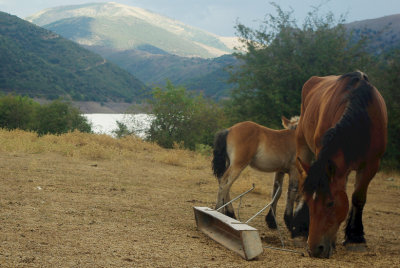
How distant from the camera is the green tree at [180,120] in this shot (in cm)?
1920

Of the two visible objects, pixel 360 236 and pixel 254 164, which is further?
pixel 254 164

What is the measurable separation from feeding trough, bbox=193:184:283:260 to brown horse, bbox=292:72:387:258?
0.56 metres

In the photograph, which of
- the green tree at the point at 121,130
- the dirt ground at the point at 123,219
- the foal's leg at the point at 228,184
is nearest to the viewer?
the dirt ground at the point at 123,219

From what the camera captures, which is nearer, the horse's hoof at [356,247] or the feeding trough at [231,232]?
the feeding trough at [231,232]

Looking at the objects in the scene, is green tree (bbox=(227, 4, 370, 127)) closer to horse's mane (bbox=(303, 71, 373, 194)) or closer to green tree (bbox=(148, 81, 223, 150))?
green tree (bbox=(148, 81, 223, 150))

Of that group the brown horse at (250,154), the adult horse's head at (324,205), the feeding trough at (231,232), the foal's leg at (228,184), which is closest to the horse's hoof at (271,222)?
the brown horse at (250,154)

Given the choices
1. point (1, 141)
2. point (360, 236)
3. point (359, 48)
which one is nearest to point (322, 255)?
point (360, 236)

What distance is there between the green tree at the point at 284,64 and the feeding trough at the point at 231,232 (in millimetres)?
9493

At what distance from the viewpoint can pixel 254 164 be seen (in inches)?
259

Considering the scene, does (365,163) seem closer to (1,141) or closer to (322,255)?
(322,255)

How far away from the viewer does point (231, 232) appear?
185 inches

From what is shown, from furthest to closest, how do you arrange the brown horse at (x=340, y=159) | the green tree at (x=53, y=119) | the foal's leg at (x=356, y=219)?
the green tree at (x=53, y=119), the foal's leg at (x=356, y=219), the brown horse at (x=340, y=159)

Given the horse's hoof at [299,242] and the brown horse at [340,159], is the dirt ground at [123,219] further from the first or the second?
the brown horse at [340,159]

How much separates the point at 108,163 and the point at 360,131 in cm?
838
